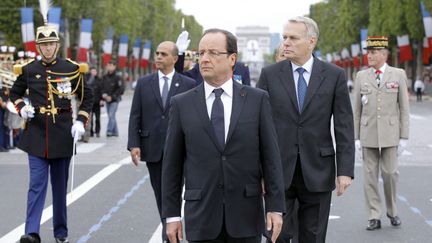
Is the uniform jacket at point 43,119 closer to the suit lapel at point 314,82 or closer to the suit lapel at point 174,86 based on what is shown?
the suit lapel at point 174,86

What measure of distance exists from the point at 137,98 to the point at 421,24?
47.1m

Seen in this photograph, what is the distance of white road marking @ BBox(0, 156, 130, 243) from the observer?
888cm

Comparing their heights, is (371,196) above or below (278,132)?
below

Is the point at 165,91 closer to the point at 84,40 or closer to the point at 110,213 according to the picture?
the point at 110,213

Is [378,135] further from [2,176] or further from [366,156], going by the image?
[2,176]

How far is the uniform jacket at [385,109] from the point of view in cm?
912

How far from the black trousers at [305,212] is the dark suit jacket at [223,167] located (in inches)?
60.4

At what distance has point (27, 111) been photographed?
827 cm

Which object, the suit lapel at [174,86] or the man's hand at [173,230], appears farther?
the suit lapel at [174,86]

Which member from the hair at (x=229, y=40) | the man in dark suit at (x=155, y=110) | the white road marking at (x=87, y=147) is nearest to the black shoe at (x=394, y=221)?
the man in dark suit at (x=155, y=110)

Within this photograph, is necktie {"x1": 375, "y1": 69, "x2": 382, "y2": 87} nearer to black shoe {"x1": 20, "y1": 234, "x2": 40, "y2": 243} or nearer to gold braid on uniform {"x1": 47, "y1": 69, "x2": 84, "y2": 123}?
gold braid on uniform {"x1": 47, "y1": 69, "x2": 84, "y2": 123}

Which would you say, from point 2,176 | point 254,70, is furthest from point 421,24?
point 254,70

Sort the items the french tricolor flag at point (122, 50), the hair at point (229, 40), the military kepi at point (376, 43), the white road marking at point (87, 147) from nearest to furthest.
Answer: the hair at point (229, 40) → the military kepi at point (376, 43) → the white road marking at point (87, 147) → the french tricolor flag at point (122, 50)

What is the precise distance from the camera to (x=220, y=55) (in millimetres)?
4777
